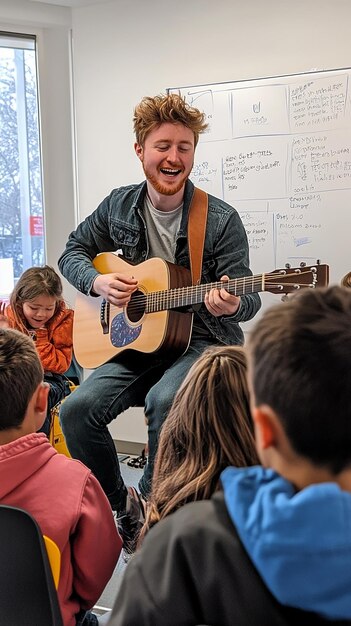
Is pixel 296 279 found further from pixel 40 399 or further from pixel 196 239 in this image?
pixel 40 399

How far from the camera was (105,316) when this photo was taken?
8.08ft

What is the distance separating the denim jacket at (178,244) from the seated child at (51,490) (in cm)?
89

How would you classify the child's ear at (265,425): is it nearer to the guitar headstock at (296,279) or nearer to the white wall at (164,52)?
the guitar headstock at (296,279)

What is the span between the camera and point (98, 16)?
362 centimetres

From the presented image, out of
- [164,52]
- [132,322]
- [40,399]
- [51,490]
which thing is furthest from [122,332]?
[164,52]

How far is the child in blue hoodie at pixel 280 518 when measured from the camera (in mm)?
678

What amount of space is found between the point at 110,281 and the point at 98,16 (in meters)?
2.01

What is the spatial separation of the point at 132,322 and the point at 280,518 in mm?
1668

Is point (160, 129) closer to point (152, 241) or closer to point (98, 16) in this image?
point (152, 241)

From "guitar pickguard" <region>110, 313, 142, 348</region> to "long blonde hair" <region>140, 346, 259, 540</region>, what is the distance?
1.02m

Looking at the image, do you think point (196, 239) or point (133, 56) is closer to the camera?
point (196, 239)

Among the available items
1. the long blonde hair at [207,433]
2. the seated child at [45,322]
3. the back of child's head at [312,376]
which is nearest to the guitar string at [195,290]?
the seated child at [45,322]

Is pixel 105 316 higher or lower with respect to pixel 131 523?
higher

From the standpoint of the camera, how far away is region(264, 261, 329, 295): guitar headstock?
190 cm
